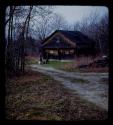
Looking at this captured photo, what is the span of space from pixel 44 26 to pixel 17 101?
3053 millimetres

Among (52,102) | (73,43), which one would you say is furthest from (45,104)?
(73,43)

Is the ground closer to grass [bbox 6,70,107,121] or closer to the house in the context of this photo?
grass [bbox 6,70,107,121]

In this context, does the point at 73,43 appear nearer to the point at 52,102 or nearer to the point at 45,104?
the point at 52,102

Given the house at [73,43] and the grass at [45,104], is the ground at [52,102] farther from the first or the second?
the house at [73,43]

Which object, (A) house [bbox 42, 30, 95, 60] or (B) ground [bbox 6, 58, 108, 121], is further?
(A) house [bbox 42, 30, 95, 60]

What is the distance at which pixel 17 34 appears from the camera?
6.04m

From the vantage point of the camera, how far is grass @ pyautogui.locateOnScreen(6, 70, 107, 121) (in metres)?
4.49

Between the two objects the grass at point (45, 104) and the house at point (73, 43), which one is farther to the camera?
the house at point (73, 43)

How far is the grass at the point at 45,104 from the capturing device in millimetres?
4488

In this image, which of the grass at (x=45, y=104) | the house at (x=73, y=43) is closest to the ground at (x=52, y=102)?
the grass at (x=45, y=104)

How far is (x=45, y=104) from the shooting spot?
606cm

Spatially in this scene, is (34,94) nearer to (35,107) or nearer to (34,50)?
(35,107)

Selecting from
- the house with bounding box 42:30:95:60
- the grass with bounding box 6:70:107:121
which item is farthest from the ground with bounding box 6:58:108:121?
the house with bounding box 42:30:95:60
